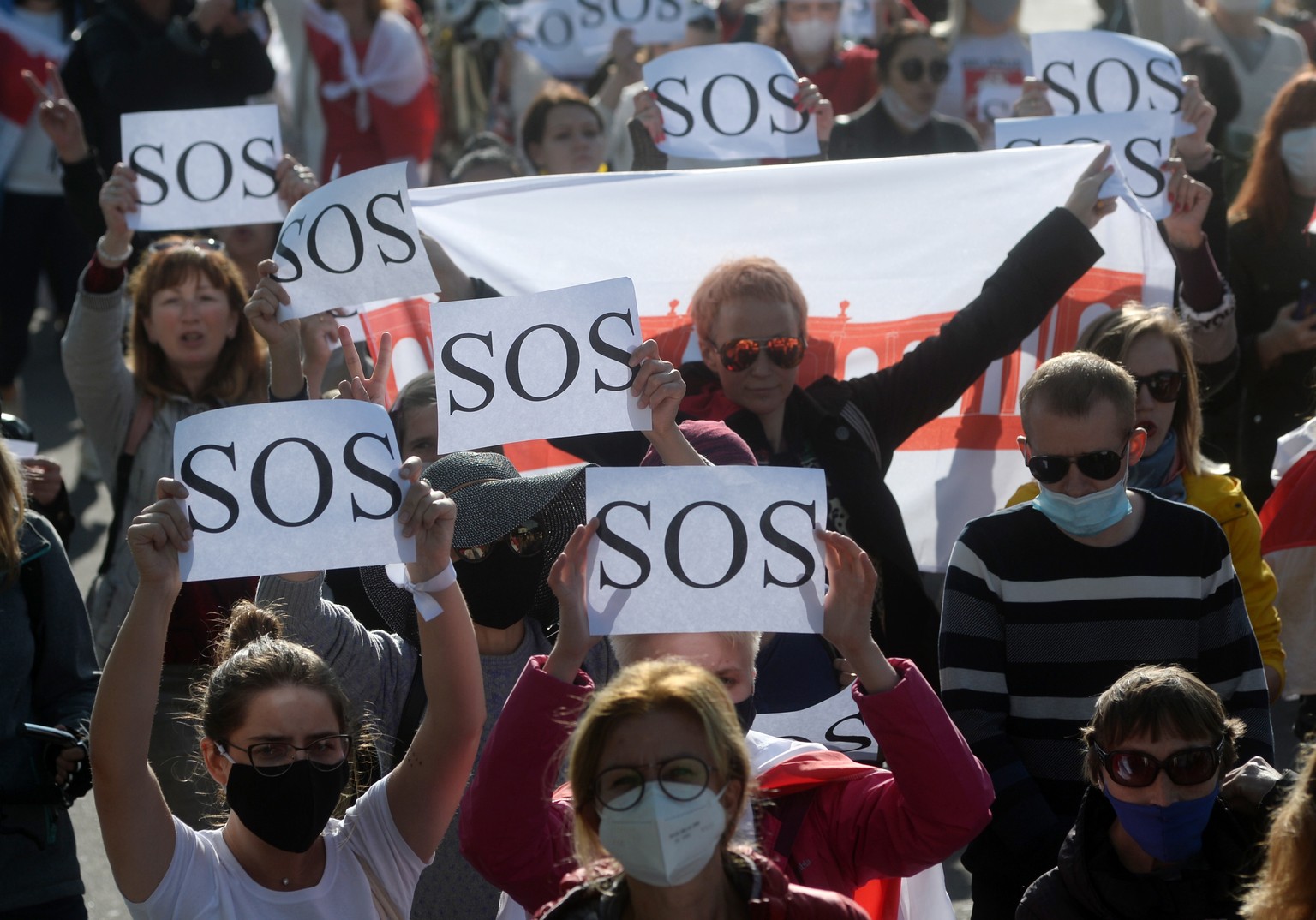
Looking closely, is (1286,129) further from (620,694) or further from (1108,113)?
(620,694)

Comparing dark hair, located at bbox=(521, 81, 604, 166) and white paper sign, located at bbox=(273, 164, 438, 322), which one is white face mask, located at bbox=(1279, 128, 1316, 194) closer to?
dark hair, located at bbox=(521, 81, 604, 166)

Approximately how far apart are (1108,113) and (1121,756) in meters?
2.80

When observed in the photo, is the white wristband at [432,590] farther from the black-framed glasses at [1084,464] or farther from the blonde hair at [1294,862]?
the blonde hair at [1294,862]

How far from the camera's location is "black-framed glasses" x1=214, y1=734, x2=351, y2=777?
2.89m

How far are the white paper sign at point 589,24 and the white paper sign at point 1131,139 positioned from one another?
273 cm

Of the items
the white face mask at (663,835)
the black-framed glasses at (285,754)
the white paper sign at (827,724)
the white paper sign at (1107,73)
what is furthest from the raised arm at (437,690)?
the white paper sign at (1107,73)

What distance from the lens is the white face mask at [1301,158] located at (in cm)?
589

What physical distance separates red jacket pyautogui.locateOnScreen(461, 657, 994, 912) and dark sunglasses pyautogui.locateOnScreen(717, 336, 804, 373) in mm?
1547

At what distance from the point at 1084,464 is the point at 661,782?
54.1 inches

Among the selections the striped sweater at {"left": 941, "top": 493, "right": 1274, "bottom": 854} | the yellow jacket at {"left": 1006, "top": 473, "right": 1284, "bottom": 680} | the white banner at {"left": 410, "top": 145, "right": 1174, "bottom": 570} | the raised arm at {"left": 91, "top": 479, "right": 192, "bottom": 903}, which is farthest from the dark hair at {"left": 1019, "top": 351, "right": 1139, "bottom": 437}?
the raised arm at {"left": 91, "top": 479, "right": 192, "bottom": 903}

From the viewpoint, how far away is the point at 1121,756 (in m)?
2.96

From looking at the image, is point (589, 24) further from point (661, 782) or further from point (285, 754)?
point (661, 782)

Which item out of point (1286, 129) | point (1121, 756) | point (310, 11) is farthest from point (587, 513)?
point (310, 11)

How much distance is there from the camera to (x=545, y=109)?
7250mm
